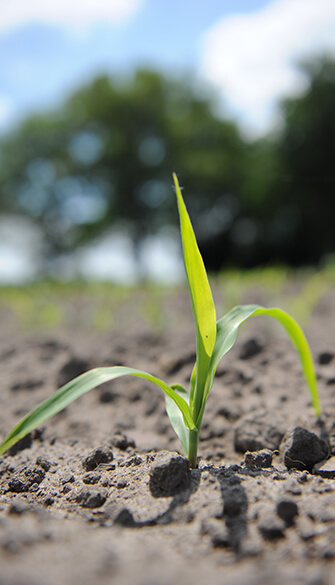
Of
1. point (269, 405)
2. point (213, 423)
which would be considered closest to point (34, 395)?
point (213, 423)

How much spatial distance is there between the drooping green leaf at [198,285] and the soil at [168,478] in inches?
11.8

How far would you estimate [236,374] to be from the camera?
6.73ft

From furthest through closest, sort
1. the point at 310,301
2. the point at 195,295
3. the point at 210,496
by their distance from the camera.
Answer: the point at 310,301
the point at 195,295
the point at 210,496

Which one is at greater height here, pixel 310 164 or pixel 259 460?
pixel 310 164

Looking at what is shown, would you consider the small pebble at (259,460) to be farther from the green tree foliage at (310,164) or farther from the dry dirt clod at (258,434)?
the green tree foliage at (310,164)

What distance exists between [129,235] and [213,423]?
53.3 ft

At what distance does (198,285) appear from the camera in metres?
1.12

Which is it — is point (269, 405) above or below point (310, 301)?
below

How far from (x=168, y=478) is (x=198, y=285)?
0.43m

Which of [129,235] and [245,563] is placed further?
[129,235]

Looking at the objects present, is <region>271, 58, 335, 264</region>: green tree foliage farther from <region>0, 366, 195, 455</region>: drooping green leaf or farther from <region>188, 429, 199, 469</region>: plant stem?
<region>0, 366, 195, 455</region>: drooping green leaf

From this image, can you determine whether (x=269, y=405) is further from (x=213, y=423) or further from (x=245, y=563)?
(x=245, y=563)

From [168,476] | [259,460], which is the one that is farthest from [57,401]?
[259,460]

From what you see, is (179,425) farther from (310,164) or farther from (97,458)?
(310,164)
